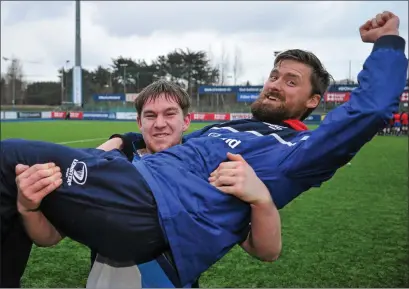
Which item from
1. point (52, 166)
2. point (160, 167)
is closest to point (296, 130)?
point (160, 167)

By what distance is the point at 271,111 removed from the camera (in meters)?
2.35

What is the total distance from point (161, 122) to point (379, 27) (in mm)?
1085

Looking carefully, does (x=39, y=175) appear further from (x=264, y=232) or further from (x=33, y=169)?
(x=264, y=232)

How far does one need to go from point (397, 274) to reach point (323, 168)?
10.4ft

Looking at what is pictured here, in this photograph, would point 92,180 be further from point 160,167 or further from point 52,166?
point 160,167

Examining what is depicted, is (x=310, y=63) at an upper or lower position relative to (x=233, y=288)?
upper

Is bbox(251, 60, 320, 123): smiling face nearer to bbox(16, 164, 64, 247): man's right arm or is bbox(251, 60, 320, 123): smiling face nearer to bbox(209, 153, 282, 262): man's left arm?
bbox(209, 153, 282, 262): man's left arm

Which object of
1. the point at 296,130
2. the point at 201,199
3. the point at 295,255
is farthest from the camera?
the point at 295,255

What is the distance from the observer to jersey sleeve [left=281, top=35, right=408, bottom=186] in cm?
181

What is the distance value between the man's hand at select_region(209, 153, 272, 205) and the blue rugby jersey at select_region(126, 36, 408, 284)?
0.05 metres

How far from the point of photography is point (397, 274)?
15.0ft

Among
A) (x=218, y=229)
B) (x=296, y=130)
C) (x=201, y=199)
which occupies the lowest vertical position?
(x=218, y=229)

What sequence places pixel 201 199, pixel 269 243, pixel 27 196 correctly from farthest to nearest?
pixel 269 243, pixel 201 199, pixel 27 196

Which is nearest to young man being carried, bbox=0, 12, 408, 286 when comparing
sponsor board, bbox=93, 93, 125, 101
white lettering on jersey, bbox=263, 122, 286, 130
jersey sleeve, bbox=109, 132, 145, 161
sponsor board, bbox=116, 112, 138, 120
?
white lettering on jersey, bbox=263, 122, 286, 130
